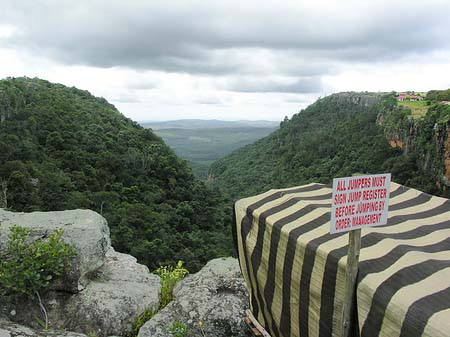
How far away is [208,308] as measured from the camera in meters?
4.93

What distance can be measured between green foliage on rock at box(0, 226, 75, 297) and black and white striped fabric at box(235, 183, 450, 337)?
2068 millimetres

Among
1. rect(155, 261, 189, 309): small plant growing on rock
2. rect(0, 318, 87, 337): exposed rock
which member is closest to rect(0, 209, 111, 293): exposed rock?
rect(0, 318, 87, 337): exposed rock

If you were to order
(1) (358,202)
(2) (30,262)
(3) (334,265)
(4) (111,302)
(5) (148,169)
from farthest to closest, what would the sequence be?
(5) (148,169) → (4) (111,302) → (2) (30,262) → (3) (334,265) → (1) (358,202)

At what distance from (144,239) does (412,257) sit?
68.6 ft

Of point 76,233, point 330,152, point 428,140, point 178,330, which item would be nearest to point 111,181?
point 428,140

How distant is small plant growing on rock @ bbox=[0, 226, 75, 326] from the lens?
14.1 feet

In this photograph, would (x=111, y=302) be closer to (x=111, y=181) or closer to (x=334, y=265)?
(x=334, y=265)

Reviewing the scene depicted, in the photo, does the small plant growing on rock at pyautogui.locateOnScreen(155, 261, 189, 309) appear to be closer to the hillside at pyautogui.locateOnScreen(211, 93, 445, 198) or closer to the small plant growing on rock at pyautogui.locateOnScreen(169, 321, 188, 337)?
the small plant growing on rock at pyautogui.locateOnScreen(169, 321, 188, 337)

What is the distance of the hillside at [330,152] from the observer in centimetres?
3656

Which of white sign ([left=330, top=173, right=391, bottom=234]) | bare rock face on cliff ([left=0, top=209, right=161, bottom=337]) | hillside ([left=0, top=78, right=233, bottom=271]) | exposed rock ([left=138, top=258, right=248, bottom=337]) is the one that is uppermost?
white sign ([left=330, top=173, right=391, bottom=234])

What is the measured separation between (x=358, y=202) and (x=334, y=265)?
705 millimetres

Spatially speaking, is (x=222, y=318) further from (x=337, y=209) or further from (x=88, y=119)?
(x=88, y=119)

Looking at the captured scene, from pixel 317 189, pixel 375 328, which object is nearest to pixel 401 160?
pixel 317 189

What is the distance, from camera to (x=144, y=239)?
2284cm
